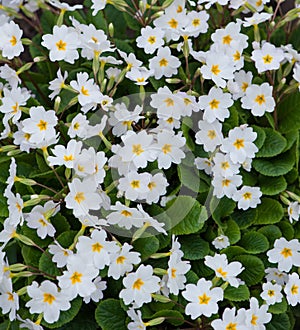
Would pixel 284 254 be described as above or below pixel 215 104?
below

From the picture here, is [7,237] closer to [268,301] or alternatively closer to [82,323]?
[82,323]

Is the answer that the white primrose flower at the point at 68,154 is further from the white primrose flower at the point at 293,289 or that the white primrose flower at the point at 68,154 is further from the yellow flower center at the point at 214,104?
the white primrose flower at the point at 293,289

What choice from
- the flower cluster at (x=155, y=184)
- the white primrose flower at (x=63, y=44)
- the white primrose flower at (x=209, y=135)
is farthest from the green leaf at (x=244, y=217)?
the white primrose flower at (x=63, y=44)

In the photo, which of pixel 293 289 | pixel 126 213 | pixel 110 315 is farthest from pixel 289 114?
pixel 110 315

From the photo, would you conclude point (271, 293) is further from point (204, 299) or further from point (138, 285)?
point (138, 285)

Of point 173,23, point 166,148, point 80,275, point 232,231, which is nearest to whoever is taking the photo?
point 80,275

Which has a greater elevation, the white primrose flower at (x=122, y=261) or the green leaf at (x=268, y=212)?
the white primrose flower at (x=122, y=261)
